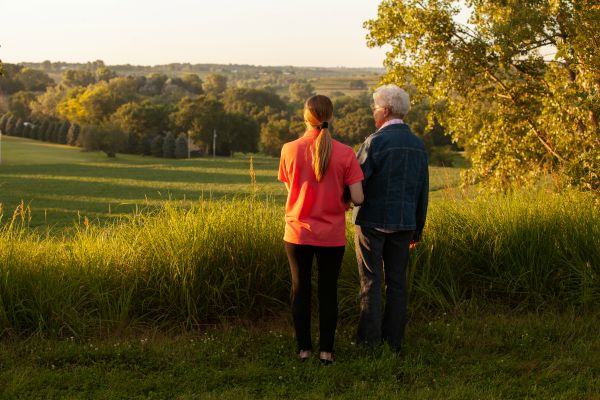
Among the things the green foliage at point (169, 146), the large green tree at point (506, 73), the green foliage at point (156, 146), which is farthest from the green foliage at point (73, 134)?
the large green tree at point (506, 73)

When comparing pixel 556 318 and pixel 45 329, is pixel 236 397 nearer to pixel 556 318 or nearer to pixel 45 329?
pixel 45 329

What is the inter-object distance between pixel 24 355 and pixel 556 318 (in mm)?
4299

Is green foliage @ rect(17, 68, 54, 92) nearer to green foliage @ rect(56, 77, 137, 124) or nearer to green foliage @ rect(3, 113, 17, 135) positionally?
green foliage @ rect(3, 113, 17, 135)

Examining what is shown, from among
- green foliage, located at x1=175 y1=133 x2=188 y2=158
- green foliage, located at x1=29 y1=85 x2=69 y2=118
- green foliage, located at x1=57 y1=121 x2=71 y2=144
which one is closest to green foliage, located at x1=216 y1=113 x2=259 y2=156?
green foliage, located at x1=175 y1=133 x2=188 y2=158

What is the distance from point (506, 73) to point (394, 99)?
6568mm

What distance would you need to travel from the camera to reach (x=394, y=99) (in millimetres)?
4941

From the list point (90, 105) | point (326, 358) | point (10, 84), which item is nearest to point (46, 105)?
point (90, 105)

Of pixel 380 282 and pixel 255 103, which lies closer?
pixel 380 282

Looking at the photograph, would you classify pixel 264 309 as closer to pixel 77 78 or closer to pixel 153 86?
pixel 153 86

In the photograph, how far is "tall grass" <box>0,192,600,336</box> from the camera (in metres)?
5.52

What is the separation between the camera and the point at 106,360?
15.9ft

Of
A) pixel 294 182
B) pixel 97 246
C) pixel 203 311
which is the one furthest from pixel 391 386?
pixel 97 246

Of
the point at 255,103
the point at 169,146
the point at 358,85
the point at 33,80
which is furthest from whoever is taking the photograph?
the point at 358,85

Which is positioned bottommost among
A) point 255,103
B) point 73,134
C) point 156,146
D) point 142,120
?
point 156,146
